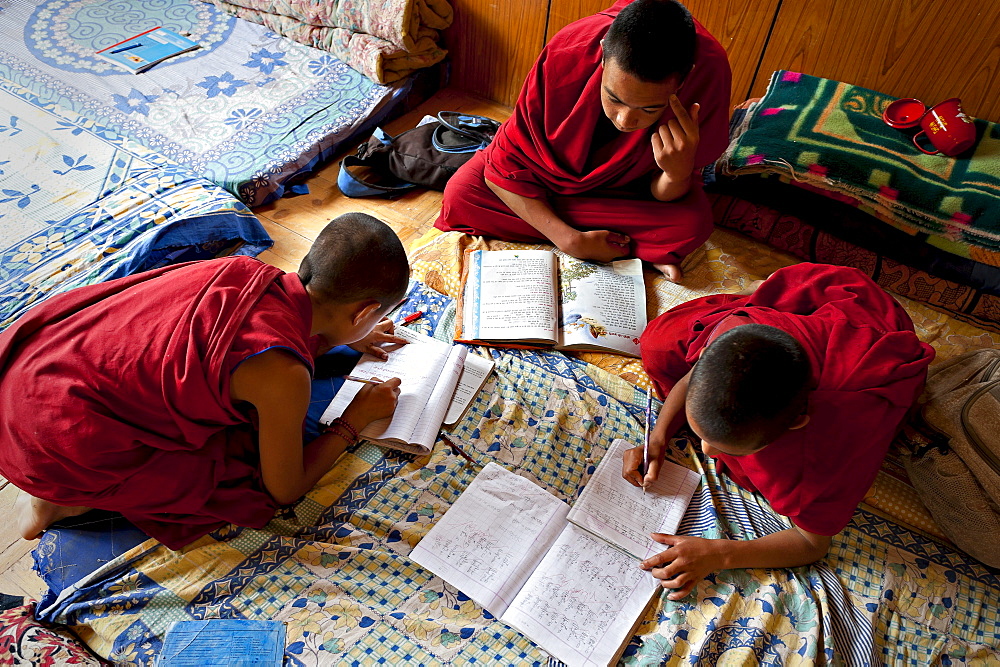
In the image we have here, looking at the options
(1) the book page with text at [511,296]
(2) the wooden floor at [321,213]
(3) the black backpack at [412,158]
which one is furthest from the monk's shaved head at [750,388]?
(3) the black backpack at [412,158]

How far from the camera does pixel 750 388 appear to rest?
44.6 inches

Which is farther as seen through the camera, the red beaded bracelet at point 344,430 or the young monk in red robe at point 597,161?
the young monk in red robe at point 597,161

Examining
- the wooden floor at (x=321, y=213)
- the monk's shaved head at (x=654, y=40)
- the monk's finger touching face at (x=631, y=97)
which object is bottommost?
the wooden floor at (x=321, y=213)

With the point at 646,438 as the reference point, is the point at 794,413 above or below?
above

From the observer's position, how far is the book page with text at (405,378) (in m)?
1.59

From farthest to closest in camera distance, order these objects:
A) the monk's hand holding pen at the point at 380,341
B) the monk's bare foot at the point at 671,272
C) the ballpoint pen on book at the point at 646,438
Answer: the monk's bare foot at the point at 671,272 → the monk's hand holding pen at the point at 380,341 → the ballpoint pen on book at the point at 646,438

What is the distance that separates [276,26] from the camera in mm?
3133

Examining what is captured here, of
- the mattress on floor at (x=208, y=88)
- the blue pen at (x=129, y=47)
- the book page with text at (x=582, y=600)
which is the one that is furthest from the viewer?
the blue pen at (x=129, y=47)

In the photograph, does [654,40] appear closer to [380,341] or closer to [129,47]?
[380,341]

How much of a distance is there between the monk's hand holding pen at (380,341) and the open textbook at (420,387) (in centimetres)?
Answer: 2

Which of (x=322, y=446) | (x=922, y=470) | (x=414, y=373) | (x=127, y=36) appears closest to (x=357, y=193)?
(x=414, y=373)

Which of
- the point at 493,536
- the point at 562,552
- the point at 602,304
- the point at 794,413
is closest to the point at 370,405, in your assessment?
the point at 493,536

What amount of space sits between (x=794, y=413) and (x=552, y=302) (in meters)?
0.87

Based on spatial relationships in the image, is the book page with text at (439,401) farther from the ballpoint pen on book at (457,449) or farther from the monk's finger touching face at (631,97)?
the monk's finger touching face at (631,97)
